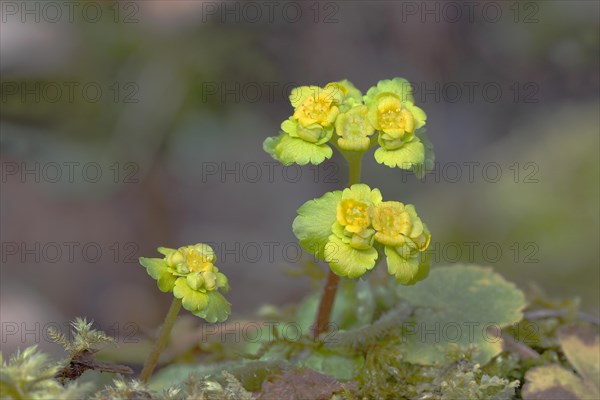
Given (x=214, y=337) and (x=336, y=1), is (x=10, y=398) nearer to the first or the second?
(x=214, y=337)

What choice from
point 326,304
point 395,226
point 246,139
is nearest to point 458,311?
point 326,304

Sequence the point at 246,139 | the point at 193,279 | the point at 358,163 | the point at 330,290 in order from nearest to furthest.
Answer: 1. the point at 193,279
2. the point at 358,163
3. the point at 330,290
4. the point at 246,139

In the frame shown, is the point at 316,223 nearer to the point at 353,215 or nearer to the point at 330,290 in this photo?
the point at 353,215

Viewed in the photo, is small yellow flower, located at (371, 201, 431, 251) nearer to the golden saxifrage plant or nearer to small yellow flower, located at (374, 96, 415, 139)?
the golden saxifrage plant

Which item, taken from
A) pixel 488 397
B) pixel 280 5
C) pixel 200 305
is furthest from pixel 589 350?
pixel 280 5

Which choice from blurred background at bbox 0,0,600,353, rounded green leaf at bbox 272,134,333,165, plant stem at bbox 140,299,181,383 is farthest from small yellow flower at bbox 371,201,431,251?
blurred background at bbox 0,0,600,353

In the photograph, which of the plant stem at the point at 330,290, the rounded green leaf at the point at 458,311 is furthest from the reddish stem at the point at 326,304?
the rounded green leaf at the point at 458,311

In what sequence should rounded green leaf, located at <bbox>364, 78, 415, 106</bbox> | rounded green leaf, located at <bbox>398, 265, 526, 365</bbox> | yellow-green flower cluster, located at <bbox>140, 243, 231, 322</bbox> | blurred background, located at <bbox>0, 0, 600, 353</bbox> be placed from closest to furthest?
yellow-green flower cluster, located at <bbox>140, 243, 231, 322</bbox>, rounded green leaf, located at <bbox>364, 78, 415, 106</bbox>, rounded green leaf, located at <bbox>398, 265, 526, 365</bbox>, blurred background, located at <bbox>0, 0, 600, 353</bbox>
